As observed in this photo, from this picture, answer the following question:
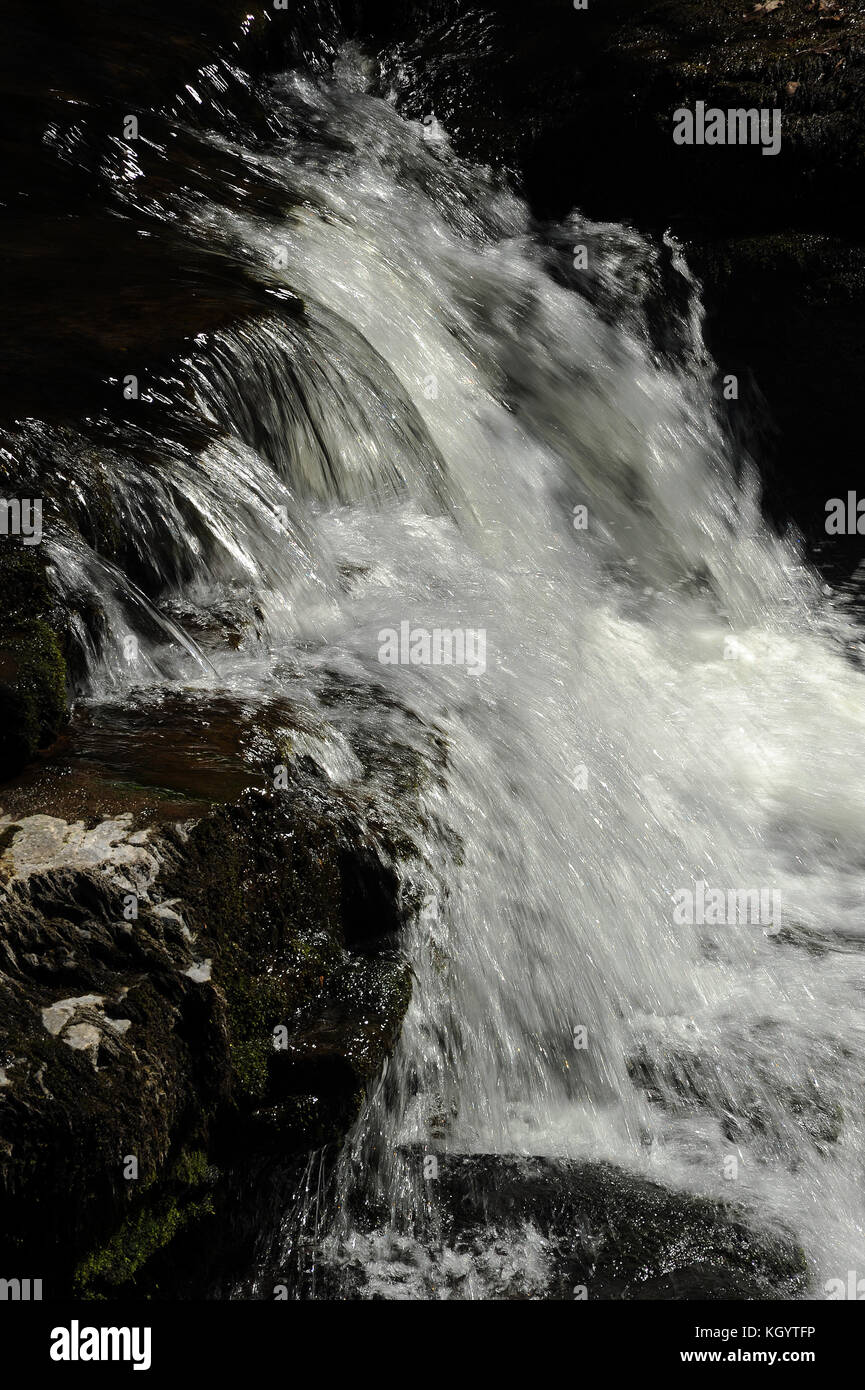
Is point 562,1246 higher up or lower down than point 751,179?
A: lower down

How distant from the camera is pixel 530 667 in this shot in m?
5.04

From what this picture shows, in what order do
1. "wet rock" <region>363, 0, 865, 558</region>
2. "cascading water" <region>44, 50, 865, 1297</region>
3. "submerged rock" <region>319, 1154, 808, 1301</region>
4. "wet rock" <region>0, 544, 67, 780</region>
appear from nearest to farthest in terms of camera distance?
"submerged rock" <region>319, 1154, 808, 1301</region>, "wet rock" <region>0, 544, 67, 780</region>, "cascading water" <region>44, 50, 865, 1297</region>, "wet rock" <region>363, 0, 865, 558</region>

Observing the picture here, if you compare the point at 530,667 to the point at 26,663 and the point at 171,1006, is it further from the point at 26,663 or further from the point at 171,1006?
the point at 171,1006

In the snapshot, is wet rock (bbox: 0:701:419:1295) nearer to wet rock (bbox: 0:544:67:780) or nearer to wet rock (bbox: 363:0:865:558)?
wet rock (bbox: 0:544:67:780)

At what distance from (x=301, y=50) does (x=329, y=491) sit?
5262 millimetres

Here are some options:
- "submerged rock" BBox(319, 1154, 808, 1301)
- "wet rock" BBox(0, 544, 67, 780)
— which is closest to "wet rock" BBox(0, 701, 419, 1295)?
"wet rock" BBox(0, 544, 67, 780)

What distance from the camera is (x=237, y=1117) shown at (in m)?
2.98

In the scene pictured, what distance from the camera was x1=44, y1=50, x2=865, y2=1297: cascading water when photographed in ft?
11.4

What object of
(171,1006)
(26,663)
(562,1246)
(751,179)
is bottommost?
(562,1246)

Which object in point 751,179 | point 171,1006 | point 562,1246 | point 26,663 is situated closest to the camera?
point 171,1006

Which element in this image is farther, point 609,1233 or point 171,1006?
point 609,1233

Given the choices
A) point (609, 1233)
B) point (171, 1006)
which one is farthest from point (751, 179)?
point (171, 1006)

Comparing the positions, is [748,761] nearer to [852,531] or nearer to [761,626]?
[761,626]

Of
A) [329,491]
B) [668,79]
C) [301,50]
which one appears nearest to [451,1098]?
[329,491]
